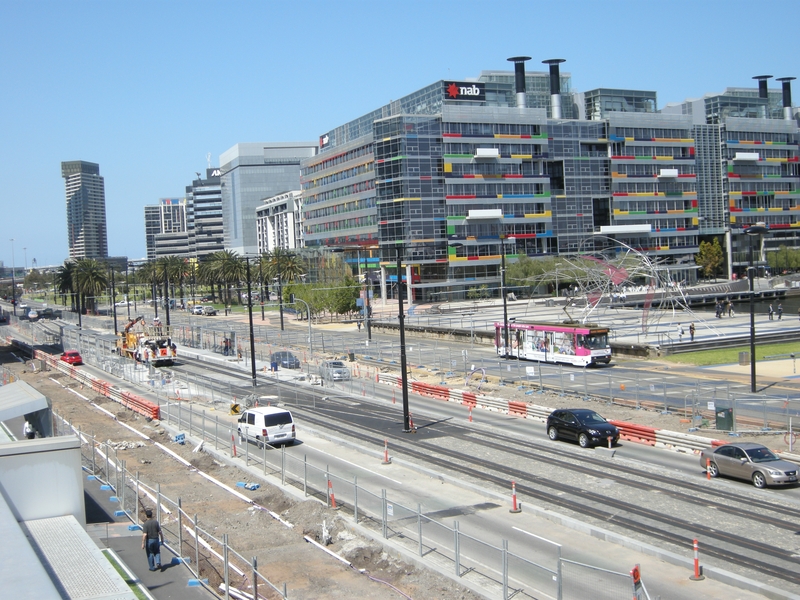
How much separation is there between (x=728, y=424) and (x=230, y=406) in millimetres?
26074

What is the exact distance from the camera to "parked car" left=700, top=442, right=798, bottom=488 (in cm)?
2322

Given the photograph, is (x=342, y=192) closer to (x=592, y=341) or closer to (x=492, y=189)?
(x=492, y=189)

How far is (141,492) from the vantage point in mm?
24625

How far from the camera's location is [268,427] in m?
31.5

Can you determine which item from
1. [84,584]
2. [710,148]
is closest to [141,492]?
[84,584]

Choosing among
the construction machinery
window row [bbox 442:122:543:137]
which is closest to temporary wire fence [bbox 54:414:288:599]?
the construction machinery

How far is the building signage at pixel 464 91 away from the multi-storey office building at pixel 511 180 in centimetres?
19

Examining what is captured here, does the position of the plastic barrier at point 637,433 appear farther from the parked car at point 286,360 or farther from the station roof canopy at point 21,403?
the parked car at point 286,360

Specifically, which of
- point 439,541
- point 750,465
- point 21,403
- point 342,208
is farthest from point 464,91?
point 439,541

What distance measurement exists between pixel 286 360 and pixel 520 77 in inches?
3376

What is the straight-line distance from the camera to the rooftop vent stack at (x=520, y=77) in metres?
128

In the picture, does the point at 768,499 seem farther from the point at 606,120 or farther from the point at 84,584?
the point at 606,120

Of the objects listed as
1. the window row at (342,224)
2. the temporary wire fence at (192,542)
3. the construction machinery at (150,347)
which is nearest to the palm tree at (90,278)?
the window row at (342,224)

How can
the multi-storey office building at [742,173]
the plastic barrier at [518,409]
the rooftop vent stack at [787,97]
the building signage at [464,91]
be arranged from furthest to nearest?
the rooftop vent stack at [787,97] < the multi-storey office building at [742,173] < the building signage at [464,91] < the plastic barrier at [518,409]
